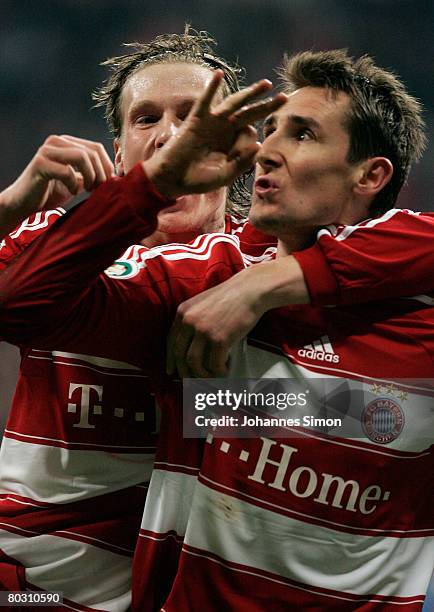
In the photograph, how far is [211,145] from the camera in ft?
3.25

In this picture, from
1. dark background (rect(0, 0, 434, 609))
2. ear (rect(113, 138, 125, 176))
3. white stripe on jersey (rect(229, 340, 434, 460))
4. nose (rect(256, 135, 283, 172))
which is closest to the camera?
white stripe on jersey (rect(229, 340, 434, 460))

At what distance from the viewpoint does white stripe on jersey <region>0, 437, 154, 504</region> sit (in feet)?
4.38

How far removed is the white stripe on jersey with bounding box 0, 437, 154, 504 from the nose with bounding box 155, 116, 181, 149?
0.57 metres

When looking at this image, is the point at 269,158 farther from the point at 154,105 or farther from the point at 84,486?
the point at 84,486

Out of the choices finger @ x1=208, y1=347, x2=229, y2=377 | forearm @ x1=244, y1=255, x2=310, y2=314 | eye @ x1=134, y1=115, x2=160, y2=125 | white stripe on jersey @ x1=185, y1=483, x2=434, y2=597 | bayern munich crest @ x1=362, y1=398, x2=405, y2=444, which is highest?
eye @ x1=134, y1=115, x2=160, y2=125

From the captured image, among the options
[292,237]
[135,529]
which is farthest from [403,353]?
[135,529]

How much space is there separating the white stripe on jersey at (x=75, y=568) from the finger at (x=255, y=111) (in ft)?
2.42

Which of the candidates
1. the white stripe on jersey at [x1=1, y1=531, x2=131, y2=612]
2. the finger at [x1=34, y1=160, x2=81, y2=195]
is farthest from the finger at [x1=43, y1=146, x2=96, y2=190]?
the white stripe on jersey at [x1=1, y1=531, x2=131, y2=612]

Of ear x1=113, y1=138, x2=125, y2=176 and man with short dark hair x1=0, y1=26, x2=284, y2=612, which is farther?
ear x1=113, y1=138, x2=125, y2=176

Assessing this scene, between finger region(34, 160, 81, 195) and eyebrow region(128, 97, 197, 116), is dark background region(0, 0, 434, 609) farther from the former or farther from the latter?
finger region(34, 160, 81, 195)

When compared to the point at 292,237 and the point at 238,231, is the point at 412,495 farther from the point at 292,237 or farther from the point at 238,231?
the point at 238,231

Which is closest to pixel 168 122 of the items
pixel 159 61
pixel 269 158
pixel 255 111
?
pixel 159 61

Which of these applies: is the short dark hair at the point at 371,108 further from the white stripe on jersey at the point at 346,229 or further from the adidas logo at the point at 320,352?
the adidas logo at the point at 320,352

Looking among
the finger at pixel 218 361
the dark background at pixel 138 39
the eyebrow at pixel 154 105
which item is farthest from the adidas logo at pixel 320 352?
the dark background at pixel 138 39
